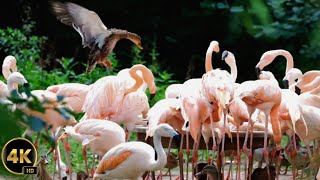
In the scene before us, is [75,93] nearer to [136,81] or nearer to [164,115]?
[136,81]

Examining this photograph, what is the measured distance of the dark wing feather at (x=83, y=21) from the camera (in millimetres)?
5976

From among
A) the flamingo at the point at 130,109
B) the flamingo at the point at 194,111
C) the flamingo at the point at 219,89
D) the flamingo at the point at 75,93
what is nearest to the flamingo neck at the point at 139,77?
the flamingo at the point at 130,109

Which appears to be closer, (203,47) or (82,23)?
(82,23)

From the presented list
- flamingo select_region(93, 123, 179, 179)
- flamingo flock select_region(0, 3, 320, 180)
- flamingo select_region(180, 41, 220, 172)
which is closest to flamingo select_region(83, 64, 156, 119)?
flamingo flock select_region(0, 3, 320, 180)

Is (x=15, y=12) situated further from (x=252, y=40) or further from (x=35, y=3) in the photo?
(x=252, y=40)

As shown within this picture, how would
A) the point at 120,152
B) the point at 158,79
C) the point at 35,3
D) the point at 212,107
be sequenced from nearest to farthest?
1. the point at 120,152
2. the point at 212,107
3. the point at 158,79
4. the point at 35,3

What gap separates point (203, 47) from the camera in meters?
9.98

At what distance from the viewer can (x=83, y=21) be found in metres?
6.01

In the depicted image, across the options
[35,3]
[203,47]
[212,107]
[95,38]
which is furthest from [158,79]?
[212,107]

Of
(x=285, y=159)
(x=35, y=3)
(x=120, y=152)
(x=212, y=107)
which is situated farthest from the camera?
(x=35, y=3)

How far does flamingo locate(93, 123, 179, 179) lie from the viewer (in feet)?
13.9

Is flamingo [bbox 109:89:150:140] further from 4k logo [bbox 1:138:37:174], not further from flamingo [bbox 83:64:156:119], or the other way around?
4k logo [bbox 1:138:37:174]

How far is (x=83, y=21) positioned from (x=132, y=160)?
207cm

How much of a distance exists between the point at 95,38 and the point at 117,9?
3825 mm
